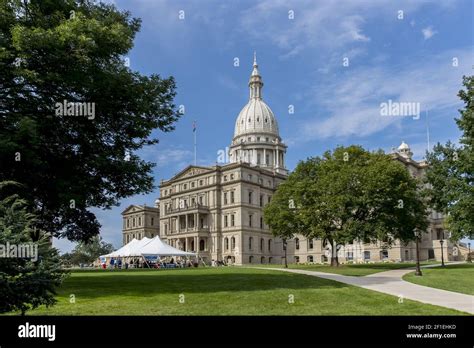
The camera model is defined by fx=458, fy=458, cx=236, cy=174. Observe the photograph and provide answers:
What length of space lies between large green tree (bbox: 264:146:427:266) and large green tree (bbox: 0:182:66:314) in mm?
38034

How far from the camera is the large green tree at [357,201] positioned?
152ft

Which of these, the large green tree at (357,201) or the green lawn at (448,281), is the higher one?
the large green tree at (357,201)

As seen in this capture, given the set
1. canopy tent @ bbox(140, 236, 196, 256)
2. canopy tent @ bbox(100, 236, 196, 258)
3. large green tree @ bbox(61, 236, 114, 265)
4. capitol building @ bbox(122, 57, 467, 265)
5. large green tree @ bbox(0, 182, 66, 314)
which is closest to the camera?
large green tree @ bbox(0, 182, 66, 314)

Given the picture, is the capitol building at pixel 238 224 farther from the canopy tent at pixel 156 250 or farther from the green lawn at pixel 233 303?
the green lawn at pixel 233 303

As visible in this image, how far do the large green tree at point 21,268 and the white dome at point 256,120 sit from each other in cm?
11954

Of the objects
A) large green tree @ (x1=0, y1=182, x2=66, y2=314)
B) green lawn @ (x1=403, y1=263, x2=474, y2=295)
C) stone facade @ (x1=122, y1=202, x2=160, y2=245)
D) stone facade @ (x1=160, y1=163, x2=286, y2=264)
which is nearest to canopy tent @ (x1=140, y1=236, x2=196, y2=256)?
green lawn @ (x1=403, y1=263, x2=474, y2=295)

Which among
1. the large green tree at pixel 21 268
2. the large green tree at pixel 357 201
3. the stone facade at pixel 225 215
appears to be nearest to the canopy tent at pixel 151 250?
the large green tree at pixel 357 201

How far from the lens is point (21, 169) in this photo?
19219 millimetres

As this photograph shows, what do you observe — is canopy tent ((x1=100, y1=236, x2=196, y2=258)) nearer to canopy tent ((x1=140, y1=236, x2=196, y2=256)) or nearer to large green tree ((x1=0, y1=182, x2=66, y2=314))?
canopy tent ((x1=140, y1=236, x2=196, y2=256))

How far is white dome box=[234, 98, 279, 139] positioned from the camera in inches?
5157

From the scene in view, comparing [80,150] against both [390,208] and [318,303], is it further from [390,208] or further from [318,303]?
[390,208]

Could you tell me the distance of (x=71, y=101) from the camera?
20.0m

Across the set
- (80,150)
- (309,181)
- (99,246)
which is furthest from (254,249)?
(80,150)

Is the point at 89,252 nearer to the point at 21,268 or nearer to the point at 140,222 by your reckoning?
the point at 140,222
